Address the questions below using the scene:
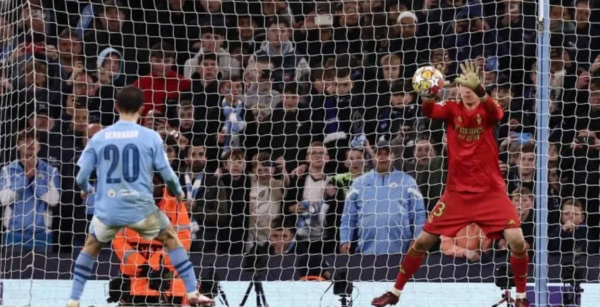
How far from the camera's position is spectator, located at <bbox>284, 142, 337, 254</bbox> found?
40.0 ft

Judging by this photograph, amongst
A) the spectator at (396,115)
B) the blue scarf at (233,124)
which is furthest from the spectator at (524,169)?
the blue scarf at (233,124)

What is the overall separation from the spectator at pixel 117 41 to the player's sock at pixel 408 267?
3.82 m

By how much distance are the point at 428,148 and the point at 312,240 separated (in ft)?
4.57

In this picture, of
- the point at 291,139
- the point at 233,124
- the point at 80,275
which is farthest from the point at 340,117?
the point at 80,275

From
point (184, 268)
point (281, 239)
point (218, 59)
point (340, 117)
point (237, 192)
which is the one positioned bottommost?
point (184, 268)

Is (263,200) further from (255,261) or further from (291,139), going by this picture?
(255,261)

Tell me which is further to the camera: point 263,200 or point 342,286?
point 263,200

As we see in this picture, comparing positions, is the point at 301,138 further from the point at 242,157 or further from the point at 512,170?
the point at 512,170

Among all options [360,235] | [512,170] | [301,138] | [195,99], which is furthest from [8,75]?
[512,170]

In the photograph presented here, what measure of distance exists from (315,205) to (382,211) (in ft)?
2.33

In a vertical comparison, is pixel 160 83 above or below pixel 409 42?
below

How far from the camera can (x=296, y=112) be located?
41.5 ft

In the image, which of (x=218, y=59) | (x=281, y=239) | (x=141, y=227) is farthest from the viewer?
(x=218, y=59)

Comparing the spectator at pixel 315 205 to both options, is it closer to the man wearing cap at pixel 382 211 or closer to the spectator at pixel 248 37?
the man wearing cap at pixel 382 211
